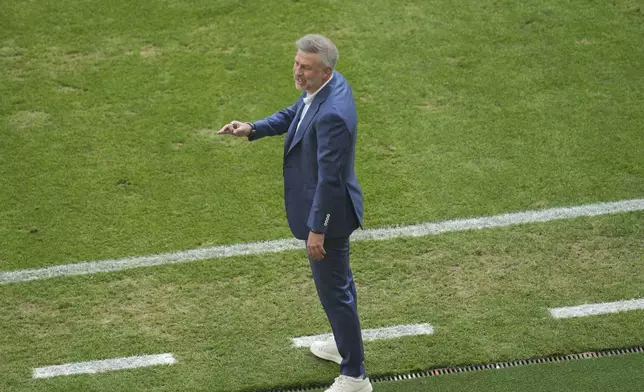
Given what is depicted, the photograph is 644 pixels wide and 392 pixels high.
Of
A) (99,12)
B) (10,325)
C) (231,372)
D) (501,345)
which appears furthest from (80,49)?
(501,345)

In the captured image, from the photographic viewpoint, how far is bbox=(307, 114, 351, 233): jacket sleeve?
18.7 feet

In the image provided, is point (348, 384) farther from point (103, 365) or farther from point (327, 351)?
point (103, 365)

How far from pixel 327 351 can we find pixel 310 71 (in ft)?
5.67

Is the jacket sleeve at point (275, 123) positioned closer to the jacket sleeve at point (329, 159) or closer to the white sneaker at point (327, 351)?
the jacket sleeve at point (329, 159)

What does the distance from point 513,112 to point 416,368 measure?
3104mm

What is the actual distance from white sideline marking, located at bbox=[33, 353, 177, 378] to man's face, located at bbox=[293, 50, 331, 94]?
6.15ft

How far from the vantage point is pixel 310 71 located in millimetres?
5777

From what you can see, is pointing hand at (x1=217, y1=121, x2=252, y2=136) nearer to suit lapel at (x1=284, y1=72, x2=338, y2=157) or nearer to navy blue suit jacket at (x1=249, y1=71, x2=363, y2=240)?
navy blue suit jacket at (x1=249, y1=71, x2=363, y2=240)

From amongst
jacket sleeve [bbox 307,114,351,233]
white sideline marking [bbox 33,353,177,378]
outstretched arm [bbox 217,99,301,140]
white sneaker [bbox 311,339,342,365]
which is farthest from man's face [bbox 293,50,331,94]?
white sideline marking [bbox 33,353,177,378]

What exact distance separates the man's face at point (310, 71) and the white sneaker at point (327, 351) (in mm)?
1583

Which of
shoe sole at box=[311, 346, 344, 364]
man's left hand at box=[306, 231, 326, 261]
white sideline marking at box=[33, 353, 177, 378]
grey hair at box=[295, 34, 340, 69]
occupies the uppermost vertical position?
grey hair at box=[295, 34, 340, 69]

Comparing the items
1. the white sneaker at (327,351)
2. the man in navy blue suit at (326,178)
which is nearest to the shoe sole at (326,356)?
the white sneaker at (327,351)

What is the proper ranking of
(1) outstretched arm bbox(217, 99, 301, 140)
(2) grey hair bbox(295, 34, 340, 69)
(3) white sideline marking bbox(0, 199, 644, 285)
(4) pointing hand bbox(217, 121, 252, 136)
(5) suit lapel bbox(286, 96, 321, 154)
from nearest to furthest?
(2) grey hair bbox(295, 34, 340, 69)
(5) suit lapel bbox(286, 96, 321, 154)
(4) pointing hand bbox(217, 121, 252, 136)
(1) outstretched arm bbox(217, 99, 301, 140)
(3) white sideline marking bbox(0, 199, 644, 285)

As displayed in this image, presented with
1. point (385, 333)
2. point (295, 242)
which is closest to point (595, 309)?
point (385, 333)
